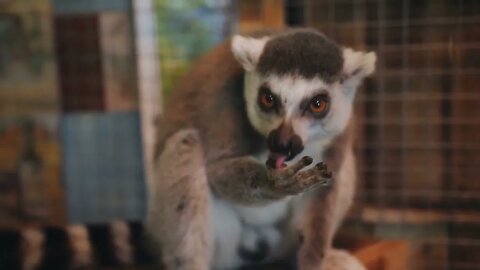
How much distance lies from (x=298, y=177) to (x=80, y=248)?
1.26 m

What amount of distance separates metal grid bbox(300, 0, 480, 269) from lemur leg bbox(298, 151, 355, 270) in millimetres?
1044

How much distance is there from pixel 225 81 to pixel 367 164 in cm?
140

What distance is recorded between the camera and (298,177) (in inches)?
63.4

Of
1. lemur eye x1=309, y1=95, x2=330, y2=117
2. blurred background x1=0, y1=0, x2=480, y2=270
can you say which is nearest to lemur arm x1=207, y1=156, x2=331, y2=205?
lemur eye x1=309, y1=95, x2=330, y2=117

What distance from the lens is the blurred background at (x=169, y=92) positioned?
302cm

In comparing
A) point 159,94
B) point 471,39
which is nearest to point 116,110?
point 159,94

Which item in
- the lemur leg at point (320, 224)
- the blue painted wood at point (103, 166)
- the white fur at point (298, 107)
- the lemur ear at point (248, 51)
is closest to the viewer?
the white fur at point (298, 107)

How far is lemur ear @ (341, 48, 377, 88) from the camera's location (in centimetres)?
198

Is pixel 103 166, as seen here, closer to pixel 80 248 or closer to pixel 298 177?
pixel 80 248

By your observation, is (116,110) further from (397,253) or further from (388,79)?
(397,253)

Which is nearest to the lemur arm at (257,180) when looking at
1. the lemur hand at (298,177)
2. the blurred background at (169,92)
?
the lemur hand at (298,177)

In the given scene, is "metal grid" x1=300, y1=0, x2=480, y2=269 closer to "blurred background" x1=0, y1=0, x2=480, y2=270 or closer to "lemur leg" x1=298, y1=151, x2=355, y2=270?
"blurred background" x1=0, y1=0, x2=480, y2=270

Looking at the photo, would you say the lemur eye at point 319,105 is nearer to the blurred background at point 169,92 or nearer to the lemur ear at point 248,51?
the lemur ear at point 248,51

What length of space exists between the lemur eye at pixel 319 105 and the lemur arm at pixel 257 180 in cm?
25
